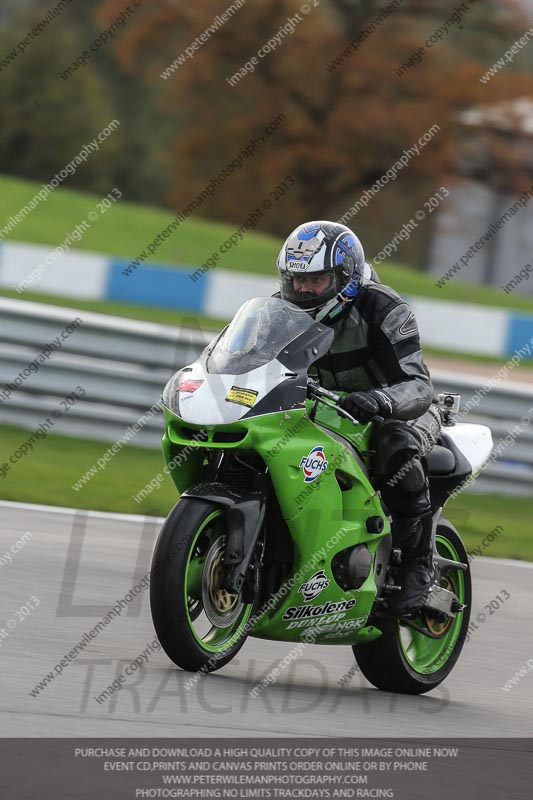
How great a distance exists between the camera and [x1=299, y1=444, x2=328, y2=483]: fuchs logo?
5.60m

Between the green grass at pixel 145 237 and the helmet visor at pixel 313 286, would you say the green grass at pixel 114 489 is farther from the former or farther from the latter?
the green grass at pixel 145 237

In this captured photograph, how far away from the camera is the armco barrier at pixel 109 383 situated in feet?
38.1

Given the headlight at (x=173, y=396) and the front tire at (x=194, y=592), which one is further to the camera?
the headlight at (x=173, y=396)

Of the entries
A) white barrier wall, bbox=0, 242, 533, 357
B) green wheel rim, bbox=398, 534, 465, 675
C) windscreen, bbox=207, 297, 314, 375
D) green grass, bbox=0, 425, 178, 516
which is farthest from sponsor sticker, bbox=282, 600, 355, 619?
white barrier wall, bbox=0, 242, 533, 357

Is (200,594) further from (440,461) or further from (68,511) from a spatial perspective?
(68,511)

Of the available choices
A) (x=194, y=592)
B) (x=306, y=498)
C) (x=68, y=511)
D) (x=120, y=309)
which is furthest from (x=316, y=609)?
(x=120, y=309)

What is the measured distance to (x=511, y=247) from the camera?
1502 inches

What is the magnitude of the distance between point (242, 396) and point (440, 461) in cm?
122

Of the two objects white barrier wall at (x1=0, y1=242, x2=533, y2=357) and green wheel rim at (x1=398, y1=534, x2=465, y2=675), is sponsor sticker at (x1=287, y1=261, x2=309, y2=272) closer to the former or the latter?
green wheel rim at (x1=398, y1=534, x2=465, y2=675)

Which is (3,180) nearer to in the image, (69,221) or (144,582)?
(69,221)

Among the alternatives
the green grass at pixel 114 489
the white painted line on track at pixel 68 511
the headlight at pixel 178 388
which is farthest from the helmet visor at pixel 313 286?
the green grass at pixel 114 489

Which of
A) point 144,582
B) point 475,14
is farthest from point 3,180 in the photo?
point 144,582

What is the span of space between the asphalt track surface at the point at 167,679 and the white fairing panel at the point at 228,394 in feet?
3.13
